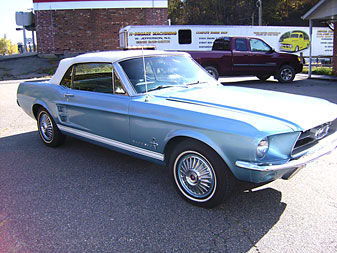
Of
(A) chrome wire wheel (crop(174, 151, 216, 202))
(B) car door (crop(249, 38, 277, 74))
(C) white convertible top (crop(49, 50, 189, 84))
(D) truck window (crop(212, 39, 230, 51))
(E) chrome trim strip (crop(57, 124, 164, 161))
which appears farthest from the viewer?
(B) car door (crop(249, 38, 277, 74))

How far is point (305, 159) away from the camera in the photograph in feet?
9.61

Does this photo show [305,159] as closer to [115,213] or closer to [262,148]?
[262,148]

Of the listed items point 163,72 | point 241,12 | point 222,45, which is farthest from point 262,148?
point 241,12

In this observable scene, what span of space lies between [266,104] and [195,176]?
106cm

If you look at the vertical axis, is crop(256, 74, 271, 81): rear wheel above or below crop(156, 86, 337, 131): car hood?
below

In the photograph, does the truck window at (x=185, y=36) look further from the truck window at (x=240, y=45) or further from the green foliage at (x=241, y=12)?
the green foliage at (x=241, y=12)

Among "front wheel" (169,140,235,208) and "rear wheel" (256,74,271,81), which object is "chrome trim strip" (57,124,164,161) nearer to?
"front wheel" (169,140,235,208)

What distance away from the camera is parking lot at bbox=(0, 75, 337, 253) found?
2672 millimetres

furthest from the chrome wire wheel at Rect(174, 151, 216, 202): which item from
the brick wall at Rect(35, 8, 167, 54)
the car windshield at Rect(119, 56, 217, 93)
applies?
the brick wall at Rect(35, 8, 167, 54)

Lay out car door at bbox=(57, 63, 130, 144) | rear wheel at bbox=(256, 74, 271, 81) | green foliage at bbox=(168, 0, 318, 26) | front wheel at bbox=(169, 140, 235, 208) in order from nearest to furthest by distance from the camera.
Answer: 1. front wheel at bbox=(169, 140, 235, 208)
2. car door at bbox=(57, 63, 130, 144)
3. rear wheel at bbox=(256, 74, 271, 81)
4. green foliage at bbox=(168, 0, 318, 26)

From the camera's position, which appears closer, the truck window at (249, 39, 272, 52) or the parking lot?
the parking lot

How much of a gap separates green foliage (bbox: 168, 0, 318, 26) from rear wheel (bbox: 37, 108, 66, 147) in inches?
1679

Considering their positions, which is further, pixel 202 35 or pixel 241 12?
pixel 241 12

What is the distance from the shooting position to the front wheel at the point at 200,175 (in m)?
3.00
